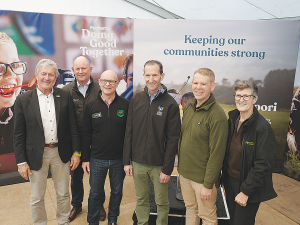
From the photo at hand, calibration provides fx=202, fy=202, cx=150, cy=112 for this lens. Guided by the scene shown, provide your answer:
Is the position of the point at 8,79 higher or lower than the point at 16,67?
lower

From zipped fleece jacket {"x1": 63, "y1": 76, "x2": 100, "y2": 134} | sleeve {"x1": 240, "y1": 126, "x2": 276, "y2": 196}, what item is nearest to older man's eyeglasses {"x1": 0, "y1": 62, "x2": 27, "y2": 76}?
zipped fleece jacket {"x1": 63, "y1": 76, "x2": 100, "y2": 134}

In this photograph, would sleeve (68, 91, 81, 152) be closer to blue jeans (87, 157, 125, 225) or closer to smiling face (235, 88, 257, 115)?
blue jeans (87, 157, 125, 225)

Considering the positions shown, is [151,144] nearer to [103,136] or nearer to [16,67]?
[103,136]

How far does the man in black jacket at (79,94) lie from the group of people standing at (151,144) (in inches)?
12.8

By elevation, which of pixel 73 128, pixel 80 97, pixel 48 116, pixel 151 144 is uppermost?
pixel 80 97

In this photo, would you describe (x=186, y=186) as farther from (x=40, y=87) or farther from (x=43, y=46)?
(x=43, y=46)

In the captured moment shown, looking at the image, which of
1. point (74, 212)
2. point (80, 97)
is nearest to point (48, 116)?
point (80, 97)

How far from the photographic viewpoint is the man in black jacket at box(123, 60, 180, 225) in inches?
77.0

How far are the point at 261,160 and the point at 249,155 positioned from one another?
0.09 metres

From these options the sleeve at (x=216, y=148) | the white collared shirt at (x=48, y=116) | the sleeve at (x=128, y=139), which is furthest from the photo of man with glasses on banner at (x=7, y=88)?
the sleeve at (x=216, y=148)

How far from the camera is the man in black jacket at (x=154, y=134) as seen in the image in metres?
1.96

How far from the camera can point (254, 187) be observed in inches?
62.1

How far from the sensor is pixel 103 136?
211 centimetres

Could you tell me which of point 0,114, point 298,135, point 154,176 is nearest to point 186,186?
point 154,176
